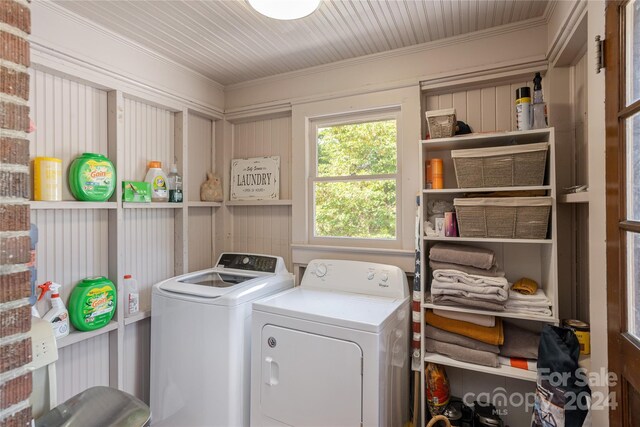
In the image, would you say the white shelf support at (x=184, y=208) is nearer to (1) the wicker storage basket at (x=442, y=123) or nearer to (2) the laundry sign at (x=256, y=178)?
(2) the laundry sign at (x=256, y=178)

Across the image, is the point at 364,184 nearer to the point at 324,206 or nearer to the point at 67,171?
the point at 324,206

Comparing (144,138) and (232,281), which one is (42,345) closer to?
(232,281)

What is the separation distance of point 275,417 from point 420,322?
91 centimetres

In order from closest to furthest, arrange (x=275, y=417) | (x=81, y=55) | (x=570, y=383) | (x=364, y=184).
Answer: (x=570, y=383), (x=275, y=417), (x=81, y=55), (x=364, y=184)

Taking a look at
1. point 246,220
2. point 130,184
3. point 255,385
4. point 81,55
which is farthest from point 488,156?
point 81,55

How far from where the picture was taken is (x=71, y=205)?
1706 mm

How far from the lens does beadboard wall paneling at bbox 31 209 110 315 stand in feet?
5.56

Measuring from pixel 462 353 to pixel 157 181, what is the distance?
2159 millimetres

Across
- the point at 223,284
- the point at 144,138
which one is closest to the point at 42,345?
the point at 223,284

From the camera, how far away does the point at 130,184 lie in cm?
203

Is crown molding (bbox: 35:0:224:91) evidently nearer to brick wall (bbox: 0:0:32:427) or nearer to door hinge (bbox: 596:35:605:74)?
brick wall (bbox: 0:0:32:427)

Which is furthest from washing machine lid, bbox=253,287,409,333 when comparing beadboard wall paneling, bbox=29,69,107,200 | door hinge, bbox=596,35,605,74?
Answer: beadboard wall paneling, bbox=29,69,107,200

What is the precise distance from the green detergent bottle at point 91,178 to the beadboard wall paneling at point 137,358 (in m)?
→ 0.87

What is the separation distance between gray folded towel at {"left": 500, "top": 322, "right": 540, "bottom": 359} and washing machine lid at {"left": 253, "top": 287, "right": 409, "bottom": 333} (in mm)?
536
